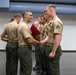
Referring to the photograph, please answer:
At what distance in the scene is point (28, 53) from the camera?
12.3ft

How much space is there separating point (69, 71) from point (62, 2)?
14.7 feet

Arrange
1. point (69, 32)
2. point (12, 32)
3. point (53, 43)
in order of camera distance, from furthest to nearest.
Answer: point (69, 32) → point (12, 32) → point (53, 43)

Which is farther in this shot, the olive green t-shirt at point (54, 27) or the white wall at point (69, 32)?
the white wall at point (69, 32)

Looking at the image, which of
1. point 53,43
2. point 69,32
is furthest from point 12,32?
point 69,32

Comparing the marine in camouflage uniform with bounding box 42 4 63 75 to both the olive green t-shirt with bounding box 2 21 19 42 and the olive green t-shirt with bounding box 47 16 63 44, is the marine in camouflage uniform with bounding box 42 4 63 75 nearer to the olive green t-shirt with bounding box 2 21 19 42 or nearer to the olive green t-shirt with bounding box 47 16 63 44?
the olive green t-shirt with bounding box 47 16 63 44

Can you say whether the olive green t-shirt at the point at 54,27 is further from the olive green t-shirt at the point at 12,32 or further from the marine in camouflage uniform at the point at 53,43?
the olive green t-shirt at the point at 12,32

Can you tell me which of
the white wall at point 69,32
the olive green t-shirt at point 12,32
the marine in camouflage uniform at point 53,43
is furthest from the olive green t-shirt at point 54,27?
the white wall at point 69,32

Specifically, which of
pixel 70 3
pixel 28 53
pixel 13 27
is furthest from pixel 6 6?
pixel 28 53

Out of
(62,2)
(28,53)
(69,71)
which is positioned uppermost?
(62,2)

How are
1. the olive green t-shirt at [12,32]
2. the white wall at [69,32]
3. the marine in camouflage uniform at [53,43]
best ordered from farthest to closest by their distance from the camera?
1. the white wall at [69,32]
2. the olive green t-shirt at [12,32]
3. the marine in camouflage uniform at [53,43]

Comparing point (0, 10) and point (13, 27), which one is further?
point (0, 10)

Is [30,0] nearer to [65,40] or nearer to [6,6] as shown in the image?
[6,6]

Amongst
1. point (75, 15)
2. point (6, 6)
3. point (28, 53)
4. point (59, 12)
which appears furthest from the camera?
point (75, 15)

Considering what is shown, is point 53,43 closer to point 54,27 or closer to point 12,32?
point 54,27
